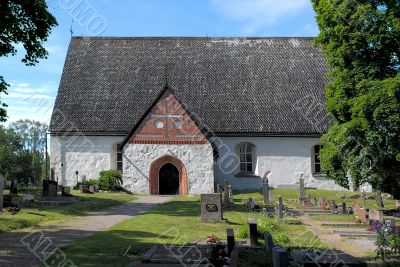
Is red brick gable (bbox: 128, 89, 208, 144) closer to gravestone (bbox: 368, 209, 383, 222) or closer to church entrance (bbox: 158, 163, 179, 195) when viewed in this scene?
church entrance (bbox: 158, 163, 179, 195)

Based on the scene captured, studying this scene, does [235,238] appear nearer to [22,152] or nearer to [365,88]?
[365,88]

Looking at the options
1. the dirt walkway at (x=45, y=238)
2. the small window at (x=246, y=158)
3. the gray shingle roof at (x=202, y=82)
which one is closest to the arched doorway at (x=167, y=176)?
the gray shingle roof at (x=202, y=82)

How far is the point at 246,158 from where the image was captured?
33.0 meters

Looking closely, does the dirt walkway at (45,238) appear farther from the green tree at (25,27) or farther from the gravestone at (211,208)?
the green tree at (25,27)

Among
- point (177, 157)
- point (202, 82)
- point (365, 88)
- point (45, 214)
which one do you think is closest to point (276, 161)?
point (177, 157)

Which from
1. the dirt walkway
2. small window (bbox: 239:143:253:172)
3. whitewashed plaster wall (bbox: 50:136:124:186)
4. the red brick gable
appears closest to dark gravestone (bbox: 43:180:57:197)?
the dirt walkway

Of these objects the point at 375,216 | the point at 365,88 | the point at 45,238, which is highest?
the point at 365,88

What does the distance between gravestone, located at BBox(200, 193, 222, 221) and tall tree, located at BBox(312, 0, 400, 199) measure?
620 centimetres

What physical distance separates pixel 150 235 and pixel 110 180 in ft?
57.8

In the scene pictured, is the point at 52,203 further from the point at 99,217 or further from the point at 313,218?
the point at 313,218

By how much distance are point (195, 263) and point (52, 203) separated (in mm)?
12722

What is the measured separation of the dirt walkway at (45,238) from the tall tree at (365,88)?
30.2 feet

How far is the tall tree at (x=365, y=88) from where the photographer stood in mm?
16845

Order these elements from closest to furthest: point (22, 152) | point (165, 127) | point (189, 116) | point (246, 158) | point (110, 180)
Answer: point (189, 116)
point (165, 127)
point (110, 180)
point (246, 158)
point (22, 152)
